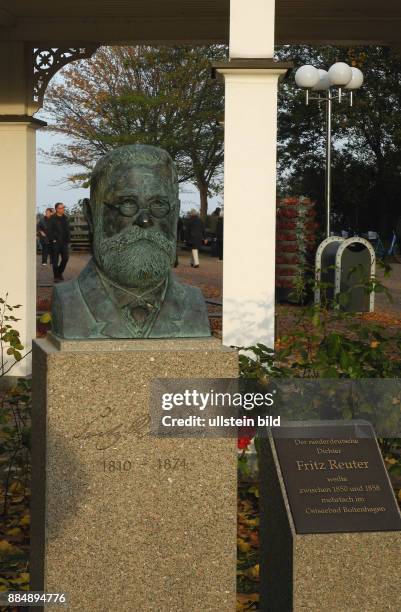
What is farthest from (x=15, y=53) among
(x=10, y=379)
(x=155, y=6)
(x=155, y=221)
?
(x=155, y=221)

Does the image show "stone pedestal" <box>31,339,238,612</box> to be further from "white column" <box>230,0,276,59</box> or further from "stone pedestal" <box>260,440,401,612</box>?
"white column" <box>230,0,276,59</box>

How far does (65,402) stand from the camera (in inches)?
173

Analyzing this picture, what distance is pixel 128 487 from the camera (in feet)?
14.8

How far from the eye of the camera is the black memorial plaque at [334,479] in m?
4.58

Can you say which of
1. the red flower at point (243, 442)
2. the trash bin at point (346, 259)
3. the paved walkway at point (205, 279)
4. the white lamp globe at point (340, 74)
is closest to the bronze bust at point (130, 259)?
the red flower at point (243, 442)

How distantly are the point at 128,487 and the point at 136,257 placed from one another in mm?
926

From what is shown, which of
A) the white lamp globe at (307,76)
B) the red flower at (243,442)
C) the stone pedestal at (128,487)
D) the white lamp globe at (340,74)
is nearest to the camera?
the stone pedestal at (128,487)

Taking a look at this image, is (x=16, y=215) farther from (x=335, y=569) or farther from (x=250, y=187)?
(x=335, y=569)

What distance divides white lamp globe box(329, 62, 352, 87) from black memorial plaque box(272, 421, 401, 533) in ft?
41.5

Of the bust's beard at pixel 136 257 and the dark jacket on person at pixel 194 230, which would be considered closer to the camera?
the bust's beard at pixel 136 257

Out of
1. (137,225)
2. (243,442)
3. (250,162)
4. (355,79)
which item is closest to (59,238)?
(355,79)

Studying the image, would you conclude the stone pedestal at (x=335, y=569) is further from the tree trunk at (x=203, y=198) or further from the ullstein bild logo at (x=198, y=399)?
the tree trunk at (x=203, y=198)
